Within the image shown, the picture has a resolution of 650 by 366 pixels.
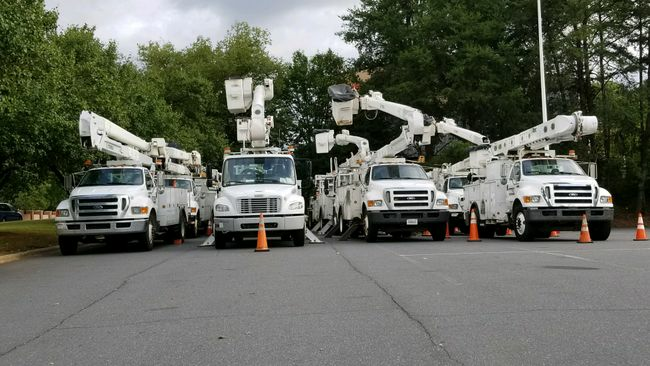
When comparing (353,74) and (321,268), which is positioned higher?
(353,74)

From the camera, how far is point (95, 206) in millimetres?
17578

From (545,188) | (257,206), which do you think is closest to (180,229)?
(257,206)

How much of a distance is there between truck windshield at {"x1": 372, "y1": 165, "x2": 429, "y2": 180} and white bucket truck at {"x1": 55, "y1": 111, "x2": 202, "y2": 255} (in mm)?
6411

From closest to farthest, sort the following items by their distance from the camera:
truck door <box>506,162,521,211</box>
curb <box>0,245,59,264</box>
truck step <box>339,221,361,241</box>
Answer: curb <box>0,245,59,264</box> → truck door <box>506,162,521,211</box> → truck step <box>339,221,361,241</box>

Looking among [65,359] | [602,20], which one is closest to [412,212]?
[65,359]

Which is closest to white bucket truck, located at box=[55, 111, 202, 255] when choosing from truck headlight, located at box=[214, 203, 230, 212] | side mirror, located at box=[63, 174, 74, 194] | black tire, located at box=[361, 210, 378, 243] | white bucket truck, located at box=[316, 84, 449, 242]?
side mirror, located at box=[63, 174, 74, 194]

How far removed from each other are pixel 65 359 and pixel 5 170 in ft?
79.3

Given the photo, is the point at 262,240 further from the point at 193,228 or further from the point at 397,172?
the point at 193,228

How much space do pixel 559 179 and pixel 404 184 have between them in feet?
13.9

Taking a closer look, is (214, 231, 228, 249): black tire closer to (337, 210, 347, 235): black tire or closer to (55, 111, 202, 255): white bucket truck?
(55, 111, 202, 255): white bucket truck

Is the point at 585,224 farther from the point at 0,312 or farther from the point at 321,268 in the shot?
the point at 0,312

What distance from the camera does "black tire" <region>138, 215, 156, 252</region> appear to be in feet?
59.9

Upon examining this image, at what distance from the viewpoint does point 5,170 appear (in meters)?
27.6

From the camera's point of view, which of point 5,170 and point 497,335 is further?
point 5,170
